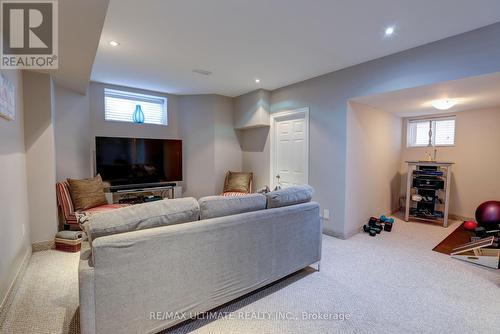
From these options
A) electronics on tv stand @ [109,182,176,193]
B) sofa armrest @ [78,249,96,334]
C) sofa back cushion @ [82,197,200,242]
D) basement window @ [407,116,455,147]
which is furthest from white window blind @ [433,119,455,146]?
sofa armrest @ [78,249,96,334]

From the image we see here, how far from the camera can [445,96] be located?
3.34 metres

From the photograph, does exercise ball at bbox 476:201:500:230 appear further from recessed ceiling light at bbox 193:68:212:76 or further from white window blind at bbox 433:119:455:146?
recessed ceiling light at bbox 193:68:212:76

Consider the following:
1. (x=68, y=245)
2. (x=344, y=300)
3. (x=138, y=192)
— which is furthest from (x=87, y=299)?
(x=138, y=192)

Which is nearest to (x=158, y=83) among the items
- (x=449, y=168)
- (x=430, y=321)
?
(x=430, y=321)

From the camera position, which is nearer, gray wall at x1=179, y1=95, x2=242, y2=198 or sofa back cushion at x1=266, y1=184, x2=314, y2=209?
sofa back cushion at x1=266, y1=184, x2=314, y2=209

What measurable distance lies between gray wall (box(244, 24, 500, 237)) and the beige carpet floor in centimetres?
114

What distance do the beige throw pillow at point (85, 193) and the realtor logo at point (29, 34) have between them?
1589mm

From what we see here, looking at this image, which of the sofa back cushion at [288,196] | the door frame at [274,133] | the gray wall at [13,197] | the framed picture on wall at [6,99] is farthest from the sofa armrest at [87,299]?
the door frame at [274,133]

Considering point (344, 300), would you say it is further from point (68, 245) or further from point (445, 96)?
point (68, 245)

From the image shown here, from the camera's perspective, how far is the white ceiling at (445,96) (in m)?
2.73

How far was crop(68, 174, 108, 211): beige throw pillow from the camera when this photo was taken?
3.39m

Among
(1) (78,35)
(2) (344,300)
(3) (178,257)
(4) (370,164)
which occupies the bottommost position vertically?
(2) (344,300)

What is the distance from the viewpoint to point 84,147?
13.7ft

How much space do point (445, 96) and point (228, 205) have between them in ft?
11.4
